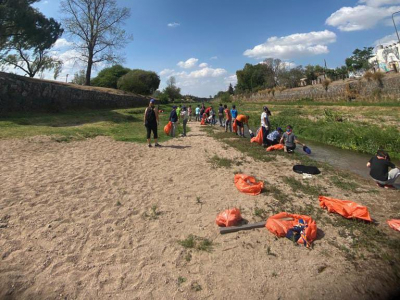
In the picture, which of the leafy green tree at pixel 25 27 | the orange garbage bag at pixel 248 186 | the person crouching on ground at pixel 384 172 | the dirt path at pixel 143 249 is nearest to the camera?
the dirt path at pixel 143 249

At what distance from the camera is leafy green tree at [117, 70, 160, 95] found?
127 ft

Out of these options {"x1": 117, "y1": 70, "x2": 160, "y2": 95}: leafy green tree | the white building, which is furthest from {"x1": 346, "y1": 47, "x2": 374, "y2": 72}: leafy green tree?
{"x1": 117, "y1": 70, "x2": 160, "y2": 95}: leafy green tree

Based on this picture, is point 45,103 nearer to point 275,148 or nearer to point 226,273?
point 275,148

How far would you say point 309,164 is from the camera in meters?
8.89

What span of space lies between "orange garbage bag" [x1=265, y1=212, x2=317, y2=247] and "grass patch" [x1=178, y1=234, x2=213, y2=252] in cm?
120

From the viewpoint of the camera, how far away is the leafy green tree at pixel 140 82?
3875 cm

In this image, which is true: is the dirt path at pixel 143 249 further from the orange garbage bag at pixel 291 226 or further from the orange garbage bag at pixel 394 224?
the orange garbage bag at pixel 394 224

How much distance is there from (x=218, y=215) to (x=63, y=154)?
6910mm

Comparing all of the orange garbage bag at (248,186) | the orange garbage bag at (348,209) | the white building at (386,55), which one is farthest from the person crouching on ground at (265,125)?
the white building at (386,55)

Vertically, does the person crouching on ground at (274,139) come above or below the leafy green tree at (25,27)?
below

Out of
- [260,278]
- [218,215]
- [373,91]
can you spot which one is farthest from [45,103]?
[373,91]

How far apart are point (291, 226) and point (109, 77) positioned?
144 ft

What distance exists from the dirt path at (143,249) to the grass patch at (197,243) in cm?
11

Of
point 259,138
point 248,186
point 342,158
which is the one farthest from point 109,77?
point 248,186
